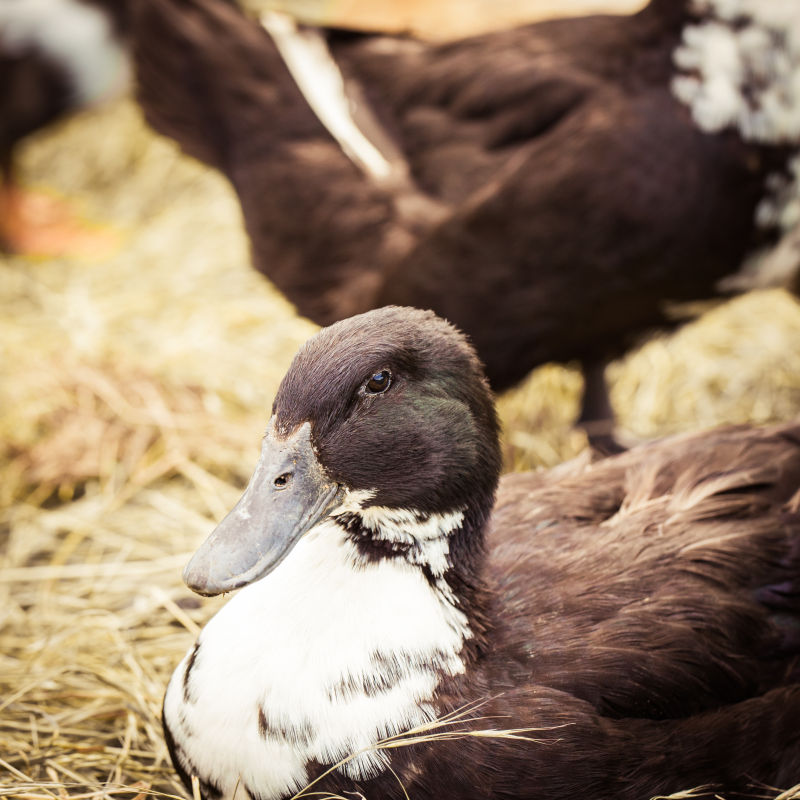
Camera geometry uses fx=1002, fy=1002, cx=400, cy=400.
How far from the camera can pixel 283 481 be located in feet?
4.91

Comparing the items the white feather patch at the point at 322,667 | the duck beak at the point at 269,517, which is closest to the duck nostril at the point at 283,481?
the duck beak at the point at 269,517

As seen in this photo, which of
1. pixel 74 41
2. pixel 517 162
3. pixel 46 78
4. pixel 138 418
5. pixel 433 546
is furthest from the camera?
pixel 74 41

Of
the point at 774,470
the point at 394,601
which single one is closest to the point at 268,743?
the point at 394,601

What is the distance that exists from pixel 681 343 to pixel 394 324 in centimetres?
233

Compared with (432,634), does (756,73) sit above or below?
above

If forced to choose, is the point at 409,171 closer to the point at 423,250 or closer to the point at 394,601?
the point at 423,250

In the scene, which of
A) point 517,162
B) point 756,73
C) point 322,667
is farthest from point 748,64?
point 322,667

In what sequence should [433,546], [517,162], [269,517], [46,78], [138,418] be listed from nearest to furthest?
[269,517], [433,546], [517,162], [138,418], [46,78]

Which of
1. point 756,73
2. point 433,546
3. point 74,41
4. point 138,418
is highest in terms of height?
point 756,73

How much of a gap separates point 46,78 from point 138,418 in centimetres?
212

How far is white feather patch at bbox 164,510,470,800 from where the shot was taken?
1.52 metres

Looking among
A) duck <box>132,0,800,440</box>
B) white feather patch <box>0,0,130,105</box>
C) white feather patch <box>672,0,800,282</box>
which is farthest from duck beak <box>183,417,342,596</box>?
white feather patch <box>0,0,130,105</box>

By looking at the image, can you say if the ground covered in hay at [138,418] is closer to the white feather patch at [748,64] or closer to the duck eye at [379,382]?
the duck eye at [379,382]

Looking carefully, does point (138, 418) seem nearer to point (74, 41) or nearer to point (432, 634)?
point (432, 634)
